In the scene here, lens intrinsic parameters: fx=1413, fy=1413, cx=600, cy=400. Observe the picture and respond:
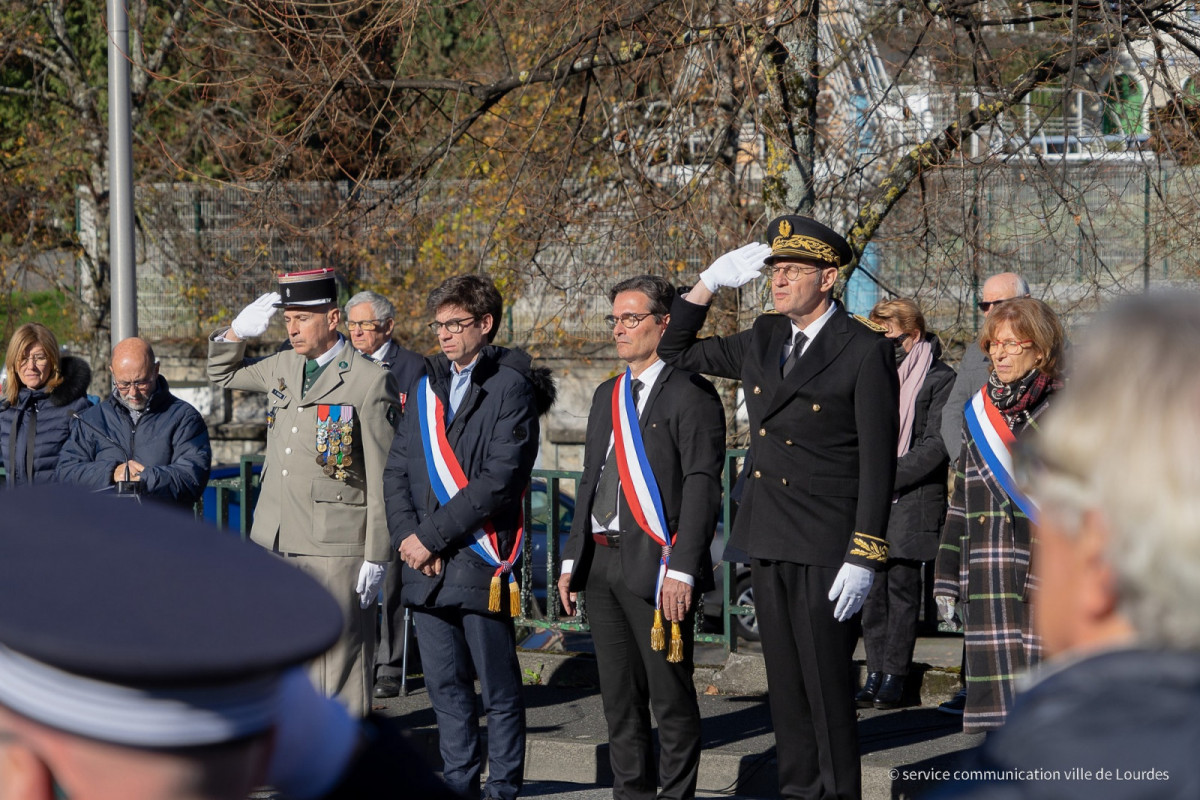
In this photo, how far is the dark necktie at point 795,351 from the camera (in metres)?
5.11

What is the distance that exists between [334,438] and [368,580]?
0.60m

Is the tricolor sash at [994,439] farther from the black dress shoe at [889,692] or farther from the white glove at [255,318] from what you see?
the white glove at [255,318]

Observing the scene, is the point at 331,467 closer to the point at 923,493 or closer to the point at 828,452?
the point at 828,452

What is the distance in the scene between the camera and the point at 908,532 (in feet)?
22.9

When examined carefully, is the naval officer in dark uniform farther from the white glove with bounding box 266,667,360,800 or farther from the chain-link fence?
the white glove with bounding box 266,667,360,800

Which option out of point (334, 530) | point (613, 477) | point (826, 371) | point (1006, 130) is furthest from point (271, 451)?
point (1006, 130)

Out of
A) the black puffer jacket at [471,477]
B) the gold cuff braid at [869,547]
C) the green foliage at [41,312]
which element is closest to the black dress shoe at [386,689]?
the black puffer jacket at [471,477]

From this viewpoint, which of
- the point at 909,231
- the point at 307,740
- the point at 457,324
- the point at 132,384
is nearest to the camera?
the point at 307,740

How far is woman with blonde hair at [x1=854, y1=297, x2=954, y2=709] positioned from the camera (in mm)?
6855

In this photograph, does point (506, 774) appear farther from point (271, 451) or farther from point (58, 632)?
point (58, 632)

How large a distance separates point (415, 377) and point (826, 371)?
3.29 m

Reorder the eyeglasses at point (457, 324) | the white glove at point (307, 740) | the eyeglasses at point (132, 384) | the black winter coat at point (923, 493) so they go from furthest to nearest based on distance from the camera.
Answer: the black winter coat at point (923, 493), the eyeglasses at point (132, 384), the eyeglasses at point (457, 324), the white glove at point (307, 740)

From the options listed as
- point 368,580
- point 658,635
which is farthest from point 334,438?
point 658,635

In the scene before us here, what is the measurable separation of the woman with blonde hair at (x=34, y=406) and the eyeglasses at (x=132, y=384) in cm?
90
